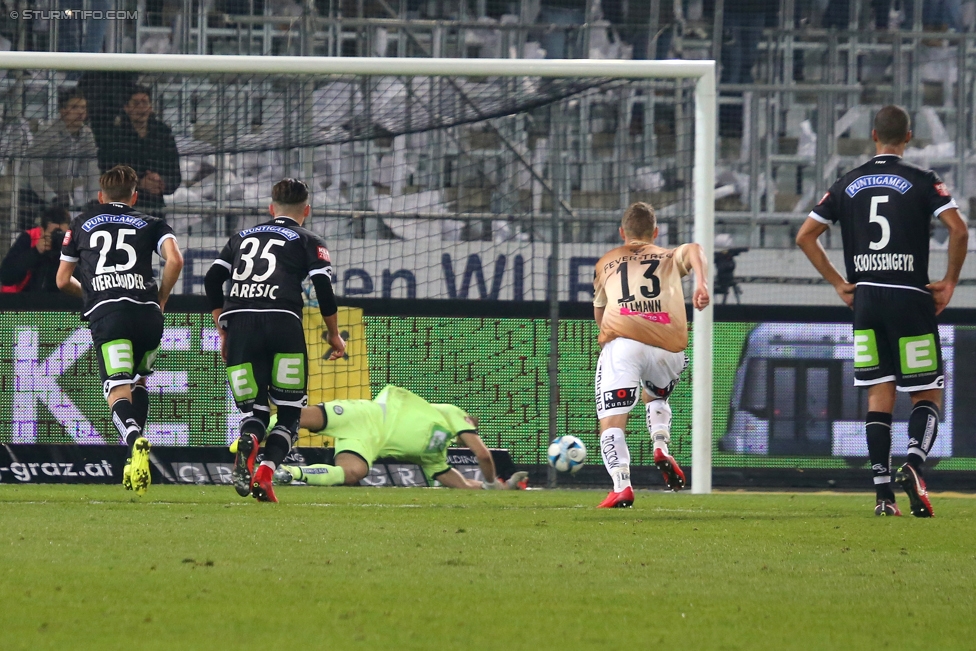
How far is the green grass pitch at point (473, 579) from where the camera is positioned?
8.75ft

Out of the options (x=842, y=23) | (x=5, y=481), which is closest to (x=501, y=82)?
(x=5, y=481)

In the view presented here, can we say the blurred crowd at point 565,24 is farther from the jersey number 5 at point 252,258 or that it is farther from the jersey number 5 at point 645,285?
the jersey number 5 at point 645,285

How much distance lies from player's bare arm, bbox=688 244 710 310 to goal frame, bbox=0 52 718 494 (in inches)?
75.2

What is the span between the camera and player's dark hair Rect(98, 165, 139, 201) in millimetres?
6617

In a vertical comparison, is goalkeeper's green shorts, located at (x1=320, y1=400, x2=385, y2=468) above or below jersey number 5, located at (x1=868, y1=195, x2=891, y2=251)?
below

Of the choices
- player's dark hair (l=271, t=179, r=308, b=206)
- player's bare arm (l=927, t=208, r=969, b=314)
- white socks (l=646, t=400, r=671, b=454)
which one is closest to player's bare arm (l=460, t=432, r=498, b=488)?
white socks (l=646, t=400, r=671, b=454)

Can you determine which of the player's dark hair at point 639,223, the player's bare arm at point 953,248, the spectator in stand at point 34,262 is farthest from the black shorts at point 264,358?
the spectator in stand at point 34,262

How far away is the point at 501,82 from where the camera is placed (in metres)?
10.4

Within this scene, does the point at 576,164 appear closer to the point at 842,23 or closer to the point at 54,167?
the point at 54,167

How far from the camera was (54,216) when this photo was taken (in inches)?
376

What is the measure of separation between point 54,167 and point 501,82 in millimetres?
3628

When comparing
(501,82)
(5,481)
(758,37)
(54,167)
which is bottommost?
(5,481)

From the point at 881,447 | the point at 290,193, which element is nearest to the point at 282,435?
the point at 290,193

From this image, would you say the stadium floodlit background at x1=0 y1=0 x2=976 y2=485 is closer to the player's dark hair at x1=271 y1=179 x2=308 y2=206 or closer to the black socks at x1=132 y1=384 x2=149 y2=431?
the black socks at x1=132 y1=384 x2=149 y2=431
